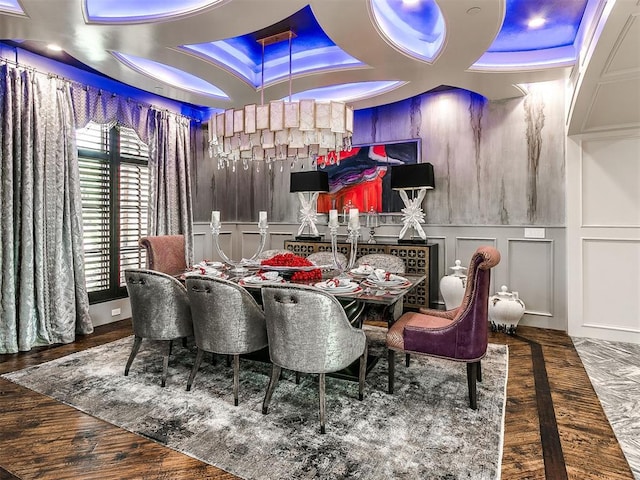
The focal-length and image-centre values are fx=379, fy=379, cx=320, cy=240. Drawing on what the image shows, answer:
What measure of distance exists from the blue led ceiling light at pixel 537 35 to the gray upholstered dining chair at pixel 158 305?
349cm

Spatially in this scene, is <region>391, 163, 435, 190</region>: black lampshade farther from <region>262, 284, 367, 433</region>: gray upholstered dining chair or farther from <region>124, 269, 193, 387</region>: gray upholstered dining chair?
<region>124, 269, 193, 387</region>: gray upholstered dining chair

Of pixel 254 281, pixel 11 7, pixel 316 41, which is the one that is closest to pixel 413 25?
pixel 316 41

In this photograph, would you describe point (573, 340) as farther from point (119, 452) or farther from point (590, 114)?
point (119, 452)

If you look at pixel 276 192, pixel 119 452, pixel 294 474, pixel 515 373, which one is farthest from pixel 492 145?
pixel 119 452

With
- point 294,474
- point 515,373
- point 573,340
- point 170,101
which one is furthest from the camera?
point 170,101

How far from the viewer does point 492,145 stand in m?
4.58

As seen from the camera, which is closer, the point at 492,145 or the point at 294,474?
the point at 294,474

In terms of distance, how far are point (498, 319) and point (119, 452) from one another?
377cm

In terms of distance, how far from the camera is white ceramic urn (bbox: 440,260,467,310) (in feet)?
14.5

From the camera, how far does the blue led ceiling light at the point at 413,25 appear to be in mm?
3061

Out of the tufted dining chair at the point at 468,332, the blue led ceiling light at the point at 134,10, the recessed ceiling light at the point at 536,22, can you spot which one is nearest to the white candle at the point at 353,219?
the tufted dining chair at the point at 468,332

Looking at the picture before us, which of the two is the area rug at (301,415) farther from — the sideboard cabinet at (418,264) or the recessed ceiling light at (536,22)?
the recessed ceiling light at (536,22)

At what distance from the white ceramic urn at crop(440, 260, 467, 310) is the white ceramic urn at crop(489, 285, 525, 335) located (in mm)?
351

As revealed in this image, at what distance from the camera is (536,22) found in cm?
338
